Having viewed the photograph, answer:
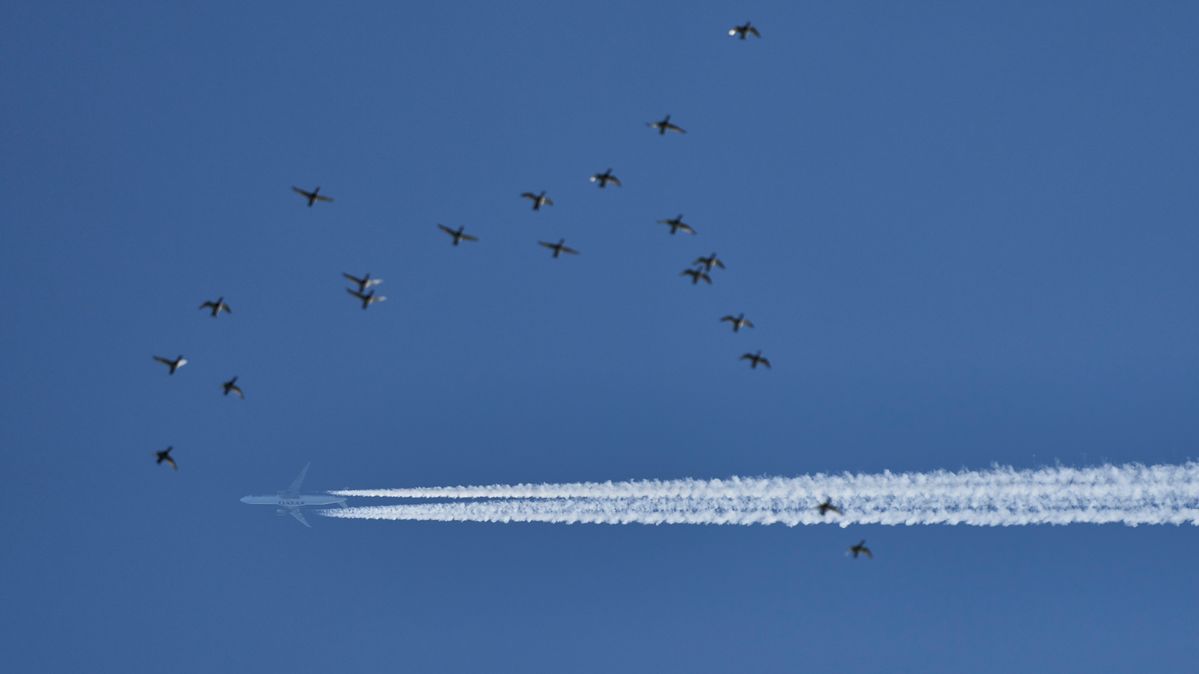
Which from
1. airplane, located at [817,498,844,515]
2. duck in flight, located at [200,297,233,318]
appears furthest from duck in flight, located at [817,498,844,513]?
duck in flight, located at [200,297,233,318]

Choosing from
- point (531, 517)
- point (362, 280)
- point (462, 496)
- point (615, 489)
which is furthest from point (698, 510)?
point (362, 280)

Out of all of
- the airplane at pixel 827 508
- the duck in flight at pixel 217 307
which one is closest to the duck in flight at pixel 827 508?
the airplane at pixel 827 508

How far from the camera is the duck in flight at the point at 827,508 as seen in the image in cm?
10150

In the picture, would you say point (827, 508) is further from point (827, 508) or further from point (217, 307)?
point (217, 307)

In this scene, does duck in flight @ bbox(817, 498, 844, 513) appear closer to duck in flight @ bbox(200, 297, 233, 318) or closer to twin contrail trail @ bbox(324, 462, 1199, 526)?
twin contrail trail @ bbox(324, 462, 1199, 526)

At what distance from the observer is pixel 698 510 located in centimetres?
10744

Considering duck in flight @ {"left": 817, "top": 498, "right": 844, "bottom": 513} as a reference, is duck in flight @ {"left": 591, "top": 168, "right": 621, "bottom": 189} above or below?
above

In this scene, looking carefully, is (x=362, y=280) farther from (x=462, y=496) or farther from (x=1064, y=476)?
(x=1064, y=476)

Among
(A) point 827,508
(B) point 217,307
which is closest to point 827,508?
(A) point 827,508

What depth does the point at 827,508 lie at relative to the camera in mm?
101938

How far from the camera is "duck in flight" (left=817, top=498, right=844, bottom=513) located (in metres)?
102

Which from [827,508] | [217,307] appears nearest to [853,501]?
[827,508]

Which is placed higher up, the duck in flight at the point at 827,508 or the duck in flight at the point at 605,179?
the duck in flight at the point at 605,179

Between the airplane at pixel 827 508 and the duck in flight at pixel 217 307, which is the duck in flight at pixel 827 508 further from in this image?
the duck in flight at pixel 217 307
